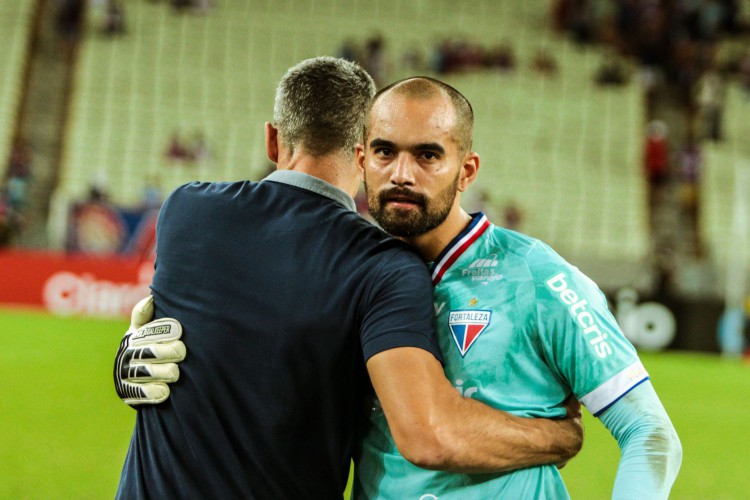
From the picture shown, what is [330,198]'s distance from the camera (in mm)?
3049

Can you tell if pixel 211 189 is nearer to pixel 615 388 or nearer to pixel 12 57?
pixel 615 388

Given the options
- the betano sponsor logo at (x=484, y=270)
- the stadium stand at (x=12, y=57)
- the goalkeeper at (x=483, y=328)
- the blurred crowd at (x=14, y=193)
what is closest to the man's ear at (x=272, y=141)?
the goalkeeper at (x=483, y=328)

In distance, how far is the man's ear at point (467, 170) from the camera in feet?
10.2

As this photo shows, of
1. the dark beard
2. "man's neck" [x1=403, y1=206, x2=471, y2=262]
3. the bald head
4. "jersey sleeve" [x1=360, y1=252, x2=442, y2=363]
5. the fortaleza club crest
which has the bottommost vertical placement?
the fortaleza club crest

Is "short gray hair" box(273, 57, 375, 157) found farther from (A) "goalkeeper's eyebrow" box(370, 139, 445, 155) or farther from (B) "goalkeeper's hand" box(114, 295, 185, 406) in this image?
(B) "goalkeeper's hand" box(114, 295, 185, 406)

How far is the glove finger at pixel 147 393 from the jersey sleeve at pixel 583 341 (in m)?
1.08

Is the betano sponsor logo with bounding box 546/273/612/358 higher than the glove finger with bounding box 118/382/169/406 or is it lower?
higher

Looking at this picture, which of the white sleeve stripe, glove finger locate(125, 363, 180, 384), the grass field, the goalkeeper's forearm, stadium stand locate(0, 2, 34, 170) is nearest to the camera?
the goalkeeper's forearm

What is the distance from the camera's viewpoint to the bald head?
296 centimetres

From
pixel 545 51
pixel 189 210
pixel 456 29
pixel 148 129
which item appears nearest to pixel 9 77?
pixel 148 129

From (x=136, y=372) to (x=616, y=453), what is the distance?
6.78m

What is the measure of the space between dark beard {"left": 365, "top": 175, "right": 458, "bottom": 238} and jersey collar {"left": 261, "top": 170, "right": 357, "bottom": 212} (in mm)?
104

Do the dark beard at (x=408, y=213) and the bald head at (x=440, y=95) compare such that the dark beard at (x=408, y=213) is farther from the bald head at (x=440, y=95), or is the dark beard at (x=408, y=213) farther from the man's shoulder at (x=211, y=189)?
the man's shoulder at (x=211, y=189)

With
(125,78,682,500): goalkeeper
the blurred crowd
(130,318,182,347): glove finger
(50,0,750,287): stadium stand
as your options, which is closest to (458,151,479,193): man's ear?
(125,78,682,500): goalkeeper
